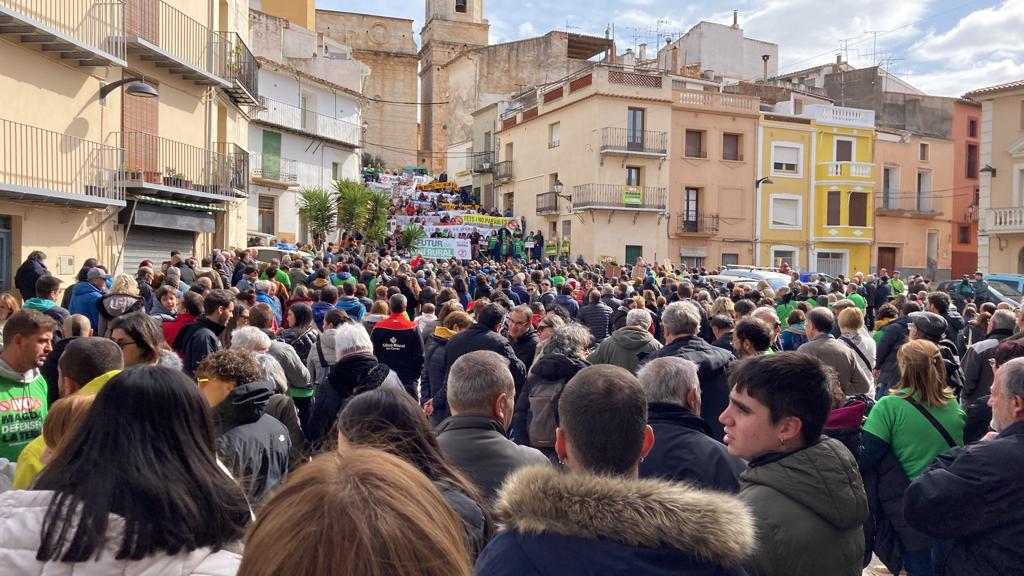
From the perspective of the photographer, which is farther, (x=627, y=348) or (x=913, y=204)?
(x=913, y=204)

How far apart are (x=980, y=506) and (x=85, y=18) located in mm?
15082

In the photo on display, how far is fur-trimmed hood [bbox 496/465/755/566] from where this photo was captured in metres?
1.78

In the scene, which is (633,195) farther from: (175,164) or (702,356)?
(702,356)

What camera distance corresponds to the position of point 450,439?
3467 mm

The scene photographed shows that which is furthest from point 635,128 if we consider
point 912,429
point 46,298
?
point 912,429

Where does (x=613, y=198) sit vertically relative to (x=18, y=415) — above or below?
above

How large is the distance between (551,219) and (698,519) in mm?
37054

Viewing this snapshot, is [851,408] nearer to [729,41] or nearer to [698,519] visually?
[698,519]

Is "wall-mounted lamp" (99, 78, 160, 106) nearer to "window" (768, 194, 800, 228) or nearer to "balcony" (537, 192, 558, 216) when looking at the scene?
"balcony" (537, 192, 558, 216)

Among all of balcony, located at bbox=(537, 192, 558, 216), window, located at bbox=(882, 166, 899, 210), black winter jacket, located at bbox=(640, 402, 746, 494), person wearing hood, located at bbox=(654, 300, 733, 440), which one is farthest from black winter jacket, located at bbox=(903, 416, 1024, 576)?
window, located at bbox=(882, 166, 899, 210)

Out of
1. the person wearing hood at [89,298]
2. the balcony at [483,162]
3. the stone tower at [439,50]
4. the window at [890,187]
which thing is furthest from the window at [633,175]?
the person wearing hood at [89,298]

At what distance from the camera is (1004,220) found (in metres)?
29.3

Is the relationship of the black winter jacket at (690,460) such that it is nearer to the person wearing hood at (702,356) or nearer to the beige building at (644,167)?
the person wearing hood at (702,356)

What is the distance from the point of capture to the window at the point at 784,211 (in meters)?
38.6
